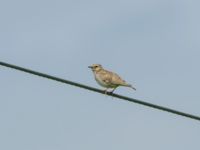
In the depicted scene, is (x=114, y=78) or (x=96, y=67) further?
(x=96, y=67)

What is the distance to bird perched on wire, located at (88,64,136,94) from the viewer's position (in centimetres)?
2373

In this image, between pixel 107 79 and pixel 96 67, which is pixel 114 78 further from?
pixel 96 67

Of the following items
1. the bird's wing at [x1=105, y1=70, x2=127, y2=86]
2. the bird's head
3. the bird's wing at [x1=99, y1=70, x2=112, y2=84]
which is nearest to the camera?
the bird's wing at [x1=105, y1=70, x2=127, y2=86]

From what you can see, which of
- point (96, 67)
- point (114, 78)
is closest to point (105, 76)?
point (114, 78)

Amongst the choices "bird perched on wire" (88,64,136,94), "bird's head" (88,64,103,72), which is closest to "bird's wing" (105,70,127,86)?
"bird perched on wire" (88,64,136,94)

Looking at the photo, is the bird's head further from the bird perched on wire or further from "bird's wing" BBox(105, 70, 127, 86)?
"bird's wing" BBox(105, 70, 127, 86)

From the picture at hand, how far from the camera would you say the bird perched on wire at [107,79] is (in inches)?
934

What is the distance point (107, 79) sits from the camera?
24.3m

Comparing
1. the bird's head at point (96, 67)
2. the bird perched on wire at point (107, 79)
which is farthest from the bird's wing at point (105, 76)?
the bird's head at point (96, 67)

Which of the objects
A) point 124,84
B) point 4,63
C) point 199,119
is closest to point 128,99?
point 199,119

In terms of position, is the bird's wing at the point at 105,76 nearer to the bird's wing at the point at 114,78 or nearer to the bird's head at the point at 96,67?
the bird's wing at the point at 114,78

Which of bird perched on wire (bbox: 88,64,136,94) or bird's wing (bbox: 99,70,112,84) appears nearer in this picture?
bird perched on wire (bbox: 88,64,136,94)

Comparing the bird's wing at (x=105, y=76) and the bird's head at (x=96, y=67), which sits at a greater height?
the bird's head at (x=96, y=67)

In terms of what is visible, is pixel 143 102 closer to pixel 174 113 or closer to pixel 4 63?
pixel 174 113
